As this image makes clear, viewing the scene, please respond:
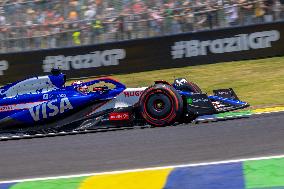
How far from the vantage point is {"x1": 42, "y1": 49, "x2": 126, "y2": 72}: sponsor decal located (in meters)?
17.1

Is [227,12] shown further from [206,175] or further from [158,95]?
[206,175]

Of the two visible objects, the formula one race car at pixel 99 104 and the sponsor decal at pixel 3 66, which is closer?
the formula one race car at pixel 99 104

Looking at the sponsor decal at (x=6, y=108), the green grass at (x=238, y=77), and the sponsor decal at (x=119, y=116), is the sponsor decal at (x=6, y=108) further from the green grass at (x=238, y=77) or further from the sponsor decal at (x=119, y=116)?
the green grass at (x=238, y=77)

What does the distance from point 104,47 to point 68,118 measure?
716cm

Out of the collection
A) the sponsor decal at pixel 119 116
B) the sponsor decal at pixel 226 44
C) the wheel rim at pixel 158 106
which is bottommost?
the sponsor decal at pixel 119 116

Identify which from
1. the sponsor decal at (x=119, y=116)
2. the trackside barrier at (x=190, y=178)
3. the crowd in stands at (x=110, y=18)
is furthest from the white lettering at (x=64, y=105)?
the crowd in stands at (x=110, y=18)

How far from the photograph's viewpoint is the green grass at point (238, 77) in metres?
13.8

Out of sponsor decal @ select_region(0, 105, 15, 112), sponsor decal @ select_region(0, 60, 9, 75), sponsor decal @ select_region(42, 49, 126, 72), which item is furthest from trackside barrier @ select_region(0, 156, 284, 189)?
sponsor decal @ select_region(0, 60, 9, 75)

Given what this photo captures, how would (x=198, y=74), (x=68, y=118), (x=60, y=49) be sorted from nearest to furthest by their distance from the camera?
(x=68, y=118) → (x=198, y=74) → (x=60, y=49)

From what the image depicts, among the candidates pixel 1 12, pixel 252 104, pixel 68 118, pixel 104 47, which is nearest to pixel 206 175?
pixel 68 118

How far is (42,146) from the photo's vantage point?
9141mm

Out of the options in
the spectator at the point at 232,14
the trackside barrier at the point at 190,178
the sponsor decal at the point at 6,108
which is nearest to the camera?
the trackside barrier at the point at 190,178

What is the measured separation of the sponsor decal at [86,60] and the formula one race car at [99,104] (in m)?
6.78

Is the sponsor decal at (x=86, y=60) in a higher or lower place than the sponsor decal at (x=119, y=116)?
higher
